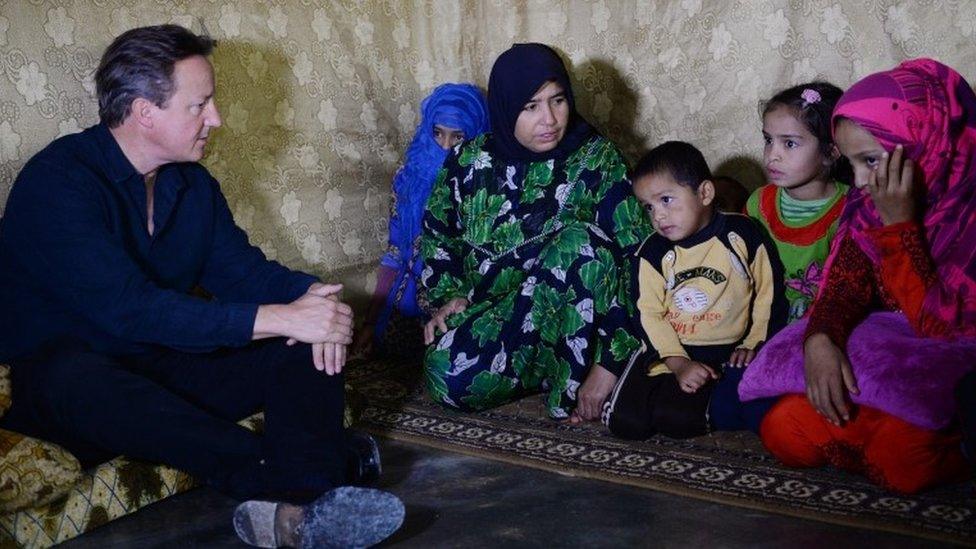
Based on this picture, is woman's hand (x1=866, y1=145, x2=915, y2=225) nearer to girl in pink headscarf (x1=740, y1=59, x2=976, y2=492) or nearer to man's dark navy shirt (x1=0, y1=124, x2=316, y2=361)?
girl in pink headscarf (x1=740, y1=59, x2=976, y2=492)

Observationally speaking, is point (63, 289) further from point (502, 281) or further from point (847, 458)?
point (847, 458)

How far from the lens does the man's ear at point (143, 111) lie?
271cm

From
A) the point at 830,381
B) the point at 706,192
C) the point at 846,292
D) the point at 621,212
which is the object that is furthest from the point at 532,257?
the point at 830,381

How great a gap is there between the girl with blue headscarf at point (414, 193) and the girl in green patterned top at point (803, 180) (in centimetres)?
140

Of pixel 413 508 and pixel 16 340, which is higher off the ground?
pixel 16 340

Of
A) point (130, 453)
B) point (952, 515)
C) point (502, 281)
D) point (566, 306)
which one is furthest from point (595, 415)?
point (130, 453)

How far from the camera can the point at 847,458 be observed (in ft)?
8.53

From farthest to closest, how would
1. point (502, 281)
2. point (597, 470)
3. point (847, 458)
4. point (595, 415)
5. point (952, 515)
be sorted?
point (502, 281)
point (595, 415)
point (597, 470)
point (847, 458)
point (952, 515)

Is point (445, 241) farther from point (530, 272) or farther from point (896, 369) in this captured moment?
point (896, 369)

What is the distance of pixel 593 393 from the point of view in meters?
3.23

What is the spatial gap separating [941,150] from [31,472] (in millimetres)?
2333

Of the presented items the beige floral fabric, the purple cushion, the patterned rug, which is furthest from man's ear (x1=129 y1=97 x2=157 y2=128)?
the purple cushion

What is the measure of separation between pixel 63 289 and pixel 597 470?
4.88 feet

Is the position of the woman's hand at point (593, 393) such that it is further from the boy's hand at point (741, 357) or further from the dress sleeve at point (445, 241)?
the dress sleeve at point (445, 241)
